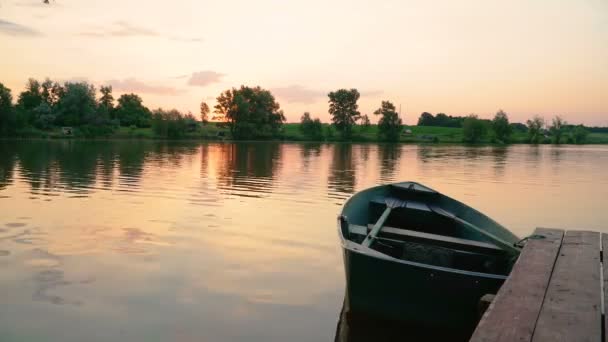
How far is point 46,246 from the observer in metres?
10.0

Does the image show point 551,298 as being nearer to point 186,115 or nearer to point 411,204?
point 411,204

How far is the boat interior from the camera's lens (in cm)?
749

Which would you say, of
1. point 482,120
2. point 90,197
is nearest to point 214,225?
point 90,197

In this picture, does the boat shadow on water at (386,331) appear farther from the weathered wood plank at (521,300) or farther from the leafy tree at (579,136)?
the leafy tree at (579,136)

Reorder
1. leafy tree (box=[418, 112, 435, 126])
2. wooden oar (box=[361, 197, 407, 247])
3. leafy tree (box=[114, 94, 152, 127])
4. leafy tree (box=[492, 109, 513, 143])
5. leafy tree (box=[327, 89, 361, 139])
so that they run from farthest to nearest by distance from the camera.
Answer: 1. leafy tree (box=[418, 112, 435, 126])
2. leafy tree (box=[492, 109, 513, 143])
3. leafy tree (box=[327, 89, 361, 139])
4. leafy tree (box=[114, 94, 152, 127])
5. wooden oar (box=[361, 197, 407, 247])

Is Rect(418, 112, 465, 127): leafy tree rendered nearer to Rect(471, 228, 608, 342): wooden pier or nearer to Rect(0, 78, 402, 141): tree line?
Rect(0, 78, 402, 141): tree line

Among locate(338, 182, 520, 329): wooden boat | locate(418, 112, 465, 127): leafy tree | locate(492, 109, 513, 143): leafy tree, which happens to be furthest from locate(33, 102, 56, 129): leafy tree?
locate(418, 112, 465, 127): leafy tree

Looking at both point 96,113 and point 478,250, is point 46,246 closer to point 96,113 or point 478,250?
point 478,250

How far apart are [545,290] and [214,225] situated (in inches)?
367

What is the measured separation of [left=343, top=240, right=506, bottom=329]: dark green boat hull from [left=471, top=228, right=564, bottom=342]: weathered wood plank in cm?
43

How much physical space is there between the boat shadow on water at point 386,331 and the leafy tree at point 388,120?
12458cm

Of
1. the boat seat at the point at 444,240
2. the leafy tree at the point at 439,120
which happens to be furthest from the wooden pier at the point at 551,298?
the leafy tree at the point at 439,120

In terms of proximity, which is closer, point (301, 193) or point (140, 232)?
point (140, 232)

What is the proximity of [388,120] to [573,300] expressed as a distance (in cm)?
12662
